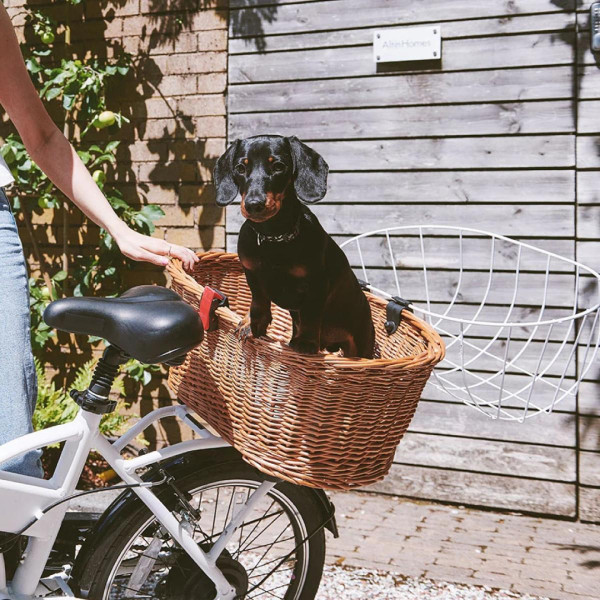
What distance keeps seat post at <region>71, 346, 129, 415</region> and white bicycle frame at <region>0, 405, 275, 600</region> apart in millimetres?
24

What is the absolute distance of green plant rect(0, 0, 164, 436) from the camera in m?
4.52

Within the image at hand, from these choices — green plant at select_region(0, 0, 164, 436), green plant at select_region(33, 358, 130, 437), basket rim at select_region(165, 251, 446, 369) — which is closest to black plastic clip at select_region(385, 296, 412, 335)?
basket rim at select_region(165, 251, 446, 369)

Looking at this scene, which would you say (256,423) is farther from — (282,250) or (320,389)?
(282,250)

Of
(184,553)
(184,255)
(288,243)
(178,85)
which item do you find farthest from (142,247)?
(178,85)

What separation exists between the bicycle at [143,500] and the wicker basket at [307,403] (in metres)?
0.14

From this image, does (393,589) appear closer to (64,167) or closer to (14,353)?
(14,353)

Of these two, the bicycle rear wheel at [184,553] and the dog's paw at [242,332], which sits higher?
the dog's paw at [242,332]

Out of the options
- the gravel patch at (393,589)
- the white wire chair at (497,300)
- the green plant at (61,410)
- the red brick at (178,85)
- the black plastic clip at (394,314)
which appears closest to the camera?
the black plastic clip at (394,314)

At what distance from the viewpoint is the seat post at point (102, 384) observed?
1.73m

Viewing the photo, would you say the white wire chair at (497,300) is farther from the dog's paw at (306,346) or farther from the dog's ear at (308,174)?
the dog's paw at (306,346)

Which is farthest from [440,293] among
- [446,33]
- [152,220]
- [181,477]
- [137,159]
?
[181,477]

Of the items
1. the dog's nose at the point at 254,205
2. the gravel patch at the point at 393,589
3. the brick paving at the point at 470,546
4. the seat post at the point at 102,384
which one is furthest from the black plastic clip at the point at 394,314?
the brick paving at the point at 470,546

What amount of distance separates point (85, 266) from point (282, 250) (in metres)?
3.08

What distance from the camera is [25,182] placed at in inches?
184
